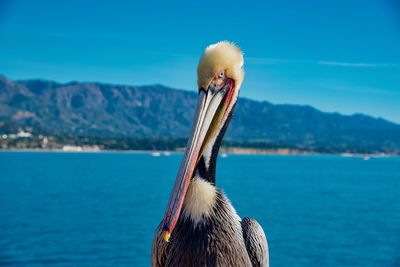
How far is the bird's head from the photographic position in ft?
9.44

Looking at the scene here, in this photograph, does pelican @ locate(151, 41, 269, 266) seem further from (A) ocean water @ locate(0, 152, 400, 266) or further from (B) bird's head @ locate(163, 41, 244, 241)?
(A) ocean water @ locate(0, 152, 400, 266)

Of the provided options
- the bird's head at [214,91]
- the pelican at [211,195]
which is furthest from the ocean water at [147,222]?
the bird's head at [214,91]

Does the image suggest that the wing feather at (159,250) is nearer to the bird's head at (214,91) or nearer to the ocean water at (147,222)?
the bird's head at (214,91)

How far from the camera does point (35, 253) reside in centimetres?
3081

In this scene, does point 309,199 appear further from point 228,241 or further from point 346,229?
point 228,241

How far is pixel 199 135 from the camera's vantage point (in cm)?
284

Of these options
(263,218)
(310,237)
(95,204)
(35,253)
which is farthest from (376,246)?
(95,204)

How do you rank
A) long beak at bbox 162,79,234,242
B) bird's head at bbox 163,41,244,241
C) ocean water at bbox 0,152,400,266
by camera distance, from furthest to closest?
ocean water at bbox 0,152,400,266 < bird's head at bbox 163,41,244,241 < long beak at bbox 162,79,234,242

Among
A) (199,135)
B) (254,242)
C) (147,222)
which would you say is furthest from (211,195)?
(147,222)

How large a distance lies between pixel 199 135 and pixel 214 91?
307 mm

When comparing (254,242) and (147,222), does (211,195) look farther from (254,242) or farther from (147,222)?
(147,222)

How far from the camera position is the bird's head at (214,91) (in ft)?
9.44

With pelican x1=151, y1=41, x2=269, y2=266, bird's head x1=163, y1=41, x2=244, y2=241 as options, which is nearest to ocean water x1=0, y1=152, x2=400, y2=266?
pelican x1=151, y1=41, x2=269, y2=266

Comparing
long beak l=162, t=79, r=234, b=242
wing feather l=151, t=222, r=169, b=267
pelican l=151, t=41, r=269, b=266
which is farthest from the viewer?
wing feather l=151, t=222, r=169, b=267
